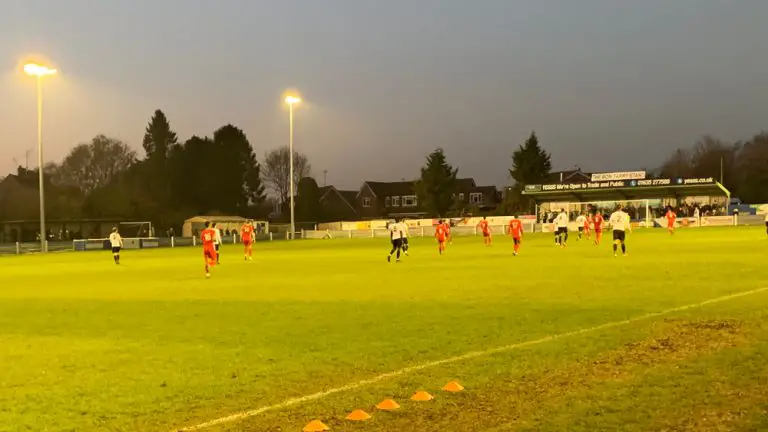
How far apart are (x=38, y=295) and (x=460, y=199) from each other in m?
97.6

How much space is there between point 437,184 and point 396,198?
21.0 meters

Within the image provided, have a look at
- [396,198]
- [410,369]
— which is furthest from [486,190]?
[410,369]

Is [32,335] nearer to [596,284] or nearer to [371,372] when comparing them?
[371,372]

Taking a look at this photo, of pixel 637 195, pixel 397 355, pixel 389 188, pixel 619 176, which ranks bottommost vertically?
pixel 397 355

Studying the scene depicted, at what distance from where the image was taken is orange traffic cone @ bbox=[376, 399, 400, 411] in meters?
6.57

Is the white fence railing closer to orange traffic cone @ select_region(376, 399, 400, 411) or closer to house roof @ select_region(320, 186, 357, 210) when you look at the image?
house roof @ select_region(320, 186, 357, 210)

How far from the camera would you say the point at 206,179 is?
101312 millimetres

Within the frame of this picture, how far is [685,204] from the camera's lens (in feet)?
264

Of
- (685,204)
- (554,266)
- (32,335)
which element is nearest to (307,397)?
(32,335)

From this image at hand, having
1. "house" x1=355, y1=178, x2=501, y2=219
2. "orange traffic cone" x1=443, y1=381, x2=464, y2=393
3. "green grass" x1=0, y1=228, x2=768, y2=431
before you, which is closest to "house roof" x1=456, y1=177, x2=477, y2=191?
"house" x1=355, y1=178, x2=501, y2=219

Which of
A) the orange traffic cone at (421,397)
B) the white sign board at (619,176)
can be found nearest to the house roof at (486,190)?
the white sign board at (619,176)

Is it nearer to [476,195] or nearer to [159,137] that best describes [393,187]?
[476,195]

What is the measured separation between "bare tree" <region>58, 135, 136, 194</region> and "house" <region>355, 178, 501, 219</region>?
4020 centimetres

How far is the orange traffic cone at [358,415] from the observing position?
626 centimetres
